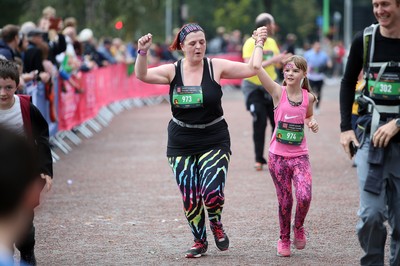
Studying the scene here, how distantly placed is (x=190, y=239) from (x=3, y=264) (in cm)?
551

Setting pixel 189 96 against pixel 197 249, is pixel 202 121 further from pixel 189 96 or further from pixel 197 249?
pixel 197 249

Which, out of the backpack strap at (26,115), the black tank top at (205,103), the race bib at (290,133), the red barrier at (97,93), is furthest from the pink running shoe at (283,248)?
the red barrier at (97,93)

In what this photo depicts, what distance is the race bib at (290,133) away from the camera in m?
7.67

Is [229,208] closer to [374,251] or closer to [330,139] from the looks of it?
[374,251]

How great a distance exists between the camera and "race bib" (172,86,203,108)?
735cm

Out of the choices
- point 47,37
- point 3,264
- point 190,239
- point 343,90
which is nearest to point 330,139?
point 47,37

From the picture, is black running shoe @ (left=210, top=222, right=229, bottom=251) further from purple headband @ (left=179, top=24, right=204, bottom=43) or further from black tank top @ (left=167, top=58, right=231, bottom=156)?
purple headband @ (left=179, top=24, right=204, bottom=43)

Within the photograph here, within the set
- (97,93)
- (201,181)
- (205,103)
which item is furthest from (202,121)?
(97,93)

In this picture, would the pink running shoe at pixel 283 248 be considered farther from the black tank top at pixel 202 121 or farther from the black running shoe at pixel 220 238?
the black tank top at pixel 202 121

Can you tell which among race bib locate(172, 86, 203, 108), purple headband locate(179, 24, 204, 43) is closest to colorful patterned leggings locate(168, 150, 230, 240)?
race bib locate(172, 86, 203, 108)

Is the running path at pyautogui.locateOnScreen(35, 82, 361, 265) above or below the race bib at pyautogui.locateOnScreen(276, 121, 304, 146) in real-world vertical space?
below

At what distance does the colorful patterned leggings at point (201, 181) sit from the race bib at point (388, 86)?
2046mm

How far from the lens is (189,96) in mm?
7355

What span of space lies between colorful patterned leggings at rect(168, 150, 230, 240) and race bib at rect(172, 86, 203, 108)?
0.40 meters
